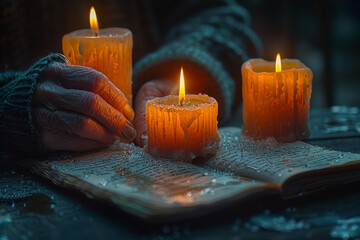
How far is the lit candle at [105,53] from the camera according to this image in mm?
961

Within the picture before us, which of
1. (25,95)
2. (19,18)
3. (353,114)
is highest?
(19,18)

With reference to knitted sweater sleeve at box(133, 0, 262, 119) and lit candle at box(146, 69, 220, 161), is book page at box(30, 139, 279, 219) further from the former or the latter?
knitted sweater sleeve at box(133, 0, 262, 119)

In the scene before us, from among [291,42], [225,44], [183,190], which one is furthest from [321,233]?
[291,42]

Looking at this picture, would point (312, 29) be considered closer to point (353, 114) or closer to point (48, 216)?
point (353, 114)

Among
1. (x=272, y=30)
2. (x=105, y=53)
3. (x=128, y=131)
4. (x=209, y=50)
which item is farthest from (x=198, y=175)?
(x=272, y=30)

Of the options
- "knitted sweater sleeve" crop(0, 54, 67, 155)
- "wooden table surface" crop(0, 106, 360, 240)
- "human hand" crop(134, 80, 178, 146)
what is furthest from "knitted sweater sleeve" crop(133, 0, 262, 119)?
"wooden table surface" crop(0, 106, 360, 240)

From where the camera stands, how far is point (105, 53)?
97 cm

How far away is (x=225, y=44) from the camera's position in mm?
1428

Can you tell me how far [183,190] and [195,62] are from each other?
553 mm

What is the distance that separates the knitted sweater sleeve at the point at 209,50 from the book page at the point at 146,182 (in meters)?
0.35

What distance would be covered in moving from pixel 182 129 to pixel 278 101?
23 centimetres

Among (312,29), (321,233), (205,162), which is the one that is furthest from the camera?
(312,29)

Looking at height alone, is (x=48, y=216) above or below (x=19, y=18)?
below

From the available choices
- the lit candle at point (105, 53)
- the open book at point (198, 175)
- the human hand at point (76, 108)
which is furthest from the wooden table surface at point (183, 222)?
the lit candle at point (105, 53)
